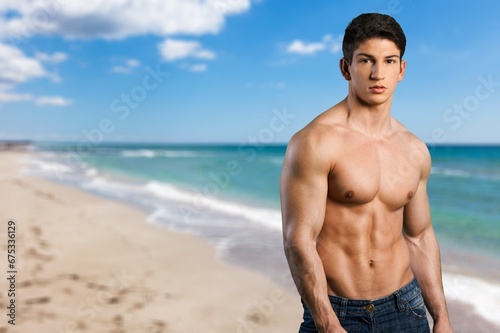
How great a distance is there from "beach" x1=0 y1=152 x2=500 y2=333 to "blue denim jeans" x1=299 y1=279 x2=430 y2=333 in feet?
A: 11.1

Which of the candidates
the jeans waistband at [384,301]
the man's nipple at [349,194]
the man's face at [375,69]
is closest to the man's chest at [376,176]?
the man's nipple at [349,194]

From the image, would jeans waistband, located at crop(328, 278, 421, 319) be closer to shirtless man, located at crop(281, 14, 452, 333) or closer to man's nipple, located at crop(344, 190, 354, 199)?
shirtless man, located at crop(281, 14, 452, 333)

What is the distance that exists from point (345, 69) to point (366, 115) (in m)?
0.24

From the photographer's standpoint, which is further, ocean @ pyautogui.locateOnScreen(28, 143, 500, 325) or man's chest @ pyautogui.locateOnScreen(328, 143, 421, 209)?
ocean @ pyautogui.locateOnScreen(28, 143, 500, 325)

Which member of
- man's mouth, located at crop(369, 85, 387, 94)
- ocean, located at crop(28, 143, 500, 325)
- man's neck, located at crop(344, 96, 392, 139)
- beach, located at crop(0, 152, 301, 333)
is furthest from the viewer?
ocean, located at crop(28, 143, 500, 325)

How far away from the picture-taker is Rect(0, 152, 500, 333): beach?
577cm

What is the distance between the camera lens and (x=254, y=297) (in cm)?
669

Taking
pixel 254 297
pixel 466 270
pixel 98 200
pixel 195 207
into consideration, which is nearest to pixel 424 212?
pixel 254 297

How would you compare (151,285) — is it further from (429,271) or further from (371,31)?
(371,31)

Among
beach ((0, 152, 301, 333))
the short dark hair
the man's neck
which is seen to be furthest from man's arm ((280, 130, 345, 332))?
beach ((0, 152, 301, 333))

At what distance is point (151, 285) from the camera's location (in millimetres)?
7121

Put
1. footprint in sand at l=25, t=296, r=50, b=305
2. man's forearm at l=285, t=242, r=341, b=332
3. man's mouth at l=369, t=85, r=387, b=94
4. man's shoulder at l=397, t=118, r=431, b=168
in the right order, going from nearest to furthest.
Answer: man's forearm at l=285, t=242, r=341, b=332 < man's mouth at l=369, t=85, r=387, b=94 < man's shoulder at l=397, t=118, r=431, b=168 < footprint in sand at l=25, t=296, r=50, b=305

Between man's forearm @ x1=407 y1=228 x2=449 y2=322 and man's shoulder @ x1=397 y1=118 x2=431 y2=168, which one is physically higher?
man's shoulder @ x1=397 y1=118 x2=431 y2=168

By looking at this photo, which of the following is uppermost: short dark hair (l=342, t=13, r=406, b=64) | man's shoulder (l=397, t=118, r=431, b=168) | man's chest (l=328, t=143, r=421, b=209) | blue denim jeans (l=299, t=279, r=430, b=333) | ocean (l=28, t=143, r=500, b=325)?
short dark hair (l=342, t=13, r=406, b=64)
